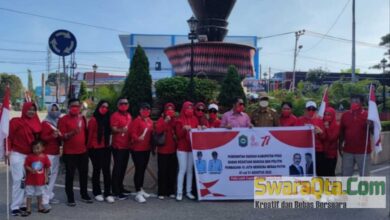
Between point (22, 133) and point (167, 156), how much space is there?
96.6 inches

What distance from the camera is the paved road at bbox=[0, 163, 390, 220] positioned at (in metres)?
6.30

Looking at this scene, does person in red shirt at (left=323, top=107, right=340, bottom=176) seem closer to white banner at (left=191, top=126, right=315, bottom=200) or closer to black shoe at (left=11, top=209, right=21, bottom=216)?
white banner at (left=191, top=126, right=315, bottom=200)

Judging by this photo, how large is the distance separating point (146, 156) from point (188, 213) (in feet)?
4.75

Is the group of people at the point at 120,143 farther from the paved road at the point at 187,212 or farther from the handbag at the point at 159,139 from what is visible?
the paved road at the point at 187,212

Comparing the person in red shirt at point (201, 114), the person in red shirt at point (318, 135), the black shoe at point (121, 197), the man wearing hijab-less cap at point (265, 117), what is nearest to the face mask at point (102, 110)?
the black shoe at point (121, 197)

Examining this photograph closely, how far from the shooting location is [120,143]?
287 inches

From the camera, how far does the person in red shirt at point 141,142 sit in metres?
7.32

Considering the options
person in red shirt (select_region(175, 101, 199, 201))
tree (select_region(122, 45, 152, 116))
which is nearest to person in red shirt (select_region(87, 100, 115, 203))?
person in red shirt (select_region(175, 101, 199, 201))

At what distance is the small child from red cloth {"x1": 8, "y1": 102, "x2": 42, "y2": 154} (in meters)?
0.11

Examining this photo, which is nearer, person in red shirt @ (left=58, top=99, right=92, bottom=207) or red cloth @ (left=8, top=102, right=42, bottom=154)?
red cloth @ (left=8, top=102, right=42, bottom=154)

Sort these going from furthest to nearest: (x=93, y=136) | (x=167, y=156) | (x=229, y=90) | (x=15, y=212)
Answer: (x=229, y=90) < (x=167, y=156) < (x=93, y=136) < (x=15, y=212)


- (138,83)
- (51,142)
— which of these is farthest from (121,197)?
(138,83)

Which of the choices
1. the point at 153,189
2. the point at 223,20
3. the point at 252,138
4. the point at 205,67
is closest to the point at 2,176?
the point at 153,189

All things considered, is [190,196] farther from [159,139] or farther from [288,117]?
[288,117]
